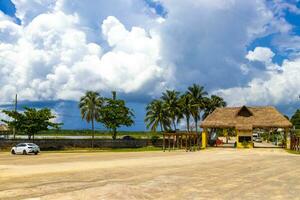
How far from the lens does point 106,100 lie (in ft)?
280

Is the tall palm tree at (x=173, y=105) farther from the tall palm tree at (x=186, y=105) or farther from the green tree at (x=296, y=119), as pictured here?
the green tree at (x=296, y=119)

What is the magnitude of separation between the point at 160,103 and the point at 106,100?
12580 mm

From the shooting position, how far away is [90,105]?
282 ft

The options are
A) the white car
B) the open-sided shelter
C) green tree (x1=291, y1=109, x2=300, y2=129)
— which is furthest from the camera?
green tree (x1=291, y1=109, x2=300, y2=129)

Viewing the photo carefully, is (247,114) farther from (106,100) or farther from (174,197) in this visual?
(174,197)

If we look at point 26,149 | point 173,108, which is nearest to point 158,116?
point 173,108

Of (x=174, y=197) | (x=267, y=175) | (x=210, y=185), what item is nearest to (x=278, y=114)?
(x=267, y=175)

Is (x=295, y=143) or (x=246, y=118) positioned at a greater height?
(x=246, y=118)

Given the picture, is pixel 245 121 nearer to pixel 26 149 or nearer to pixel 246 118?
pixel 246 118

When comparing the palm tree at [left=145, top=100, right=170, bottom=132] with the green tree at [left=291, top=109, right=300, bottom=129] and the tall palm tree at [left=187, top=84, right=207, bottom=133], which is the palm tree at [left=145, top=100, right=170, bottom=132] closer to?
the tall palm tree at [left=187, top=84, right=207, bottom=133]

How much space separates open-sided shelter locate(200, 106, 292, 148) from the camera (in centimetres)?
6650

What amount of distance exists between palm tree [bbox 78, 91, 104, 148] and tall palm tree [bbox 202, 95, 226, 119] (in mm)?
24808

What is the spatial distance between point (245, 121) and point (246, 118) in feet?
3.40

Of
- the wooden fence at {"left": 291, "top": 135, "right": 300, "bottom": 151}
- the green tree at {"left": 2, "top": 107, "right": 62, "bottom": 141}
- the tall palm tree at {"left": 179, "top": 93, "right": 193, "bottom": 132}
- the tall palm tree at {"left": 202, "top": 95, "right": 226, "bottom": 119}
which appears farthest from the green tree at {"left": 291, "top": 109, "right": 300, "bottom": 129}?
the green tree at {"left": 2, "top": 107, "right": 62, "bottom": 141}
